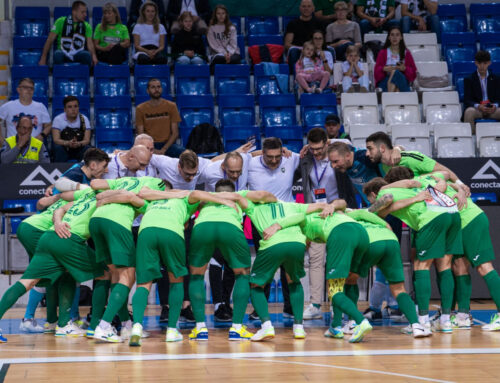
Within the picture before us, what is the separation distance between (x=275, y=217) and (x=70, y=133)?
477cm

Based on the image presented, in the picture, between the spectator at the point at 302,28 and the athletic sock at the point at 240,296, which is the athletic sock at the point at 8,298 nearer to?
the athletic sock at the point at 240,296

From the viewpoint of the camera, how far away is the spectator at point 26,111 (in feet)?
38.0

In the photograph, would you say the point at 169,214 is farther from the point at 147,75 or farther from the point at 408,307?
the point at 147,75

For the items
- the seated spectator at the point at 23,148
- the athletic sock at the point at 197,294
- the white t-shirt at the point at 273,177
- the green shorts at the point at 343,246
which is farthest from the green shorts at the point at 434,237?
the seated spectator at the point at 23,148

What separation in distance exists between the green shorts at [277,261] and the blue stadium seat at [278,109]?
549 centimetres

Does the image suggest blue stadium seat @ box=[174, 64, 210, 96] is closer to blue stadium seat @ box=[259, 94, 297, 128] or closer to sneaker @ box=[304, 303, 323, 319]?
blue stadium seat @ box=[259, 94, 297, 128]

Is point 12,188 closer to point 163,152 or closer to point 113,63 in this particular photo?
point 163,152

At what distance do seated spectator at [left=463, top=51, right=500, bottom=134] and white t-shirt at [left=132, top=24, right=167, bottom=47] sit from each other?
4.75m

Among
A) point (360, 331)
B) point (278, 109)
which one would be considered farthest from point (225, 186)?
point (278, 109)

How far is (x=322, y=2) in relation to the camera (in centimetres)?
1437

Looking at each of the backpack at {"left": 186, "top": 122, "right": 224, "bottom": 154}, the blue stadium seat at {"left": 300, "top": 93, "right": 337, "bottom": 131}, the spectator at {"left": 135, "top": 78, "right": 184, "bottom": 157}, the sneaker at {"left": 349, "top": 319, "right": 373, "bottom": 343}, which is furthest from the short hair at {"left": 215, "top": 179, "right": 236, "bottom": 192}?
the blue stadium seat at {"left": 300, "top": 93, "right": 337, "bottom": 131}

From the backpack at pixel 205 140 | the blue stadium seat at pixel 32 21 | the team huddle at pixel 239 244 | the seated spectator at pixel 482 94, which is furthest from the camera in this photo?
the blue stadium seat at pixel 32 21

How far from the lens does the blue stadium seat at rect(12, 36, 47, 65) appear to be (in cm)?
1334

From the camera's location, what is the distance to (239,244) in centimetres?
742
